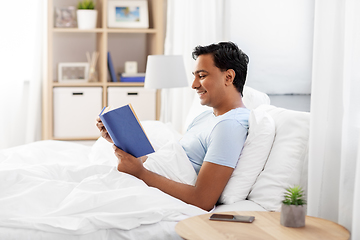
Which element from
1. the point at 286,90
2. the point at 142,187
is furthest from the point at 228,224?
the point at 286,90

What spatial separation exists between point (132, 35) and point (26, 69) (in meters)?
0.97

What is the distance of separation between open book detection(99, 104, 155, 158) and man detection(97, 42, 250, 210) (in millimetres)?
49

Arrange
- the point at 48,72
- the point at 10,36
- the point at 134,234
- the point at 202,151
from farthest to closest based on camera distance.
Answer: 1. the point at 10,36
2. the point at 48,72
3. the point at 202,151
4. the point at 134,234

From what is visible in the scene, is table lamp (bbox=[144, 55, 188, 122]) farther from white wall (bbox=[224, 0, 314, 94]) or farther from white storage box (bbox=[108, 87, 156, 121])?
white storage box (bbox=[108, 87, 156, 121])

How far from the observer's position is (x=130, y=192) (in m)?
1.39

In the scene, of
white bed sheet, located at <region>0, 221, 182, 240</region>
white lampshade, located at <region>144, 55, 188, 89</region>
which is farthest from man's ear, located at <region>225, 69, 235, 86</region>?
white lampshade, located at <region>144, 55, 188, 89</region>

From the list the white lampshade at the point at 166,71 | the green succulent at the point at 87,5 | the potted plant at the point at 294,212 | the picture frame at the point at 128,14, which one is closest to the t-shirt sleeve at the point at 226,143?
the potted plant at the point at 294,212

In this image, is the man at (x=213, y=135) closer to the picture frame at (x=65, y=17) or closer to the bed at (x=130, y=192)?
the bed at (x=130, y=192)

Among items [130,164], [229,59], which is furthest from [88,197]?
[229,59]

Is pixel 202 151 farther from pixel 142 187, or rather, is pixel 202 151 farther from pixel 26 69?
pixel 26 69

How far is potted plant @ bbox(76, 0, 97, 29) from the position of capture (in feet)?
11.6

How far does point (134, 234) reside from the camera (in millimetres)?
1277

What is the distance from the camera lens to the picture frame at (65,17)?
12.0ft

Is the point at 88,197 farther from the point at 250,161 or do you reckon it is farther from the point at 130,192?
the point at 250,161
